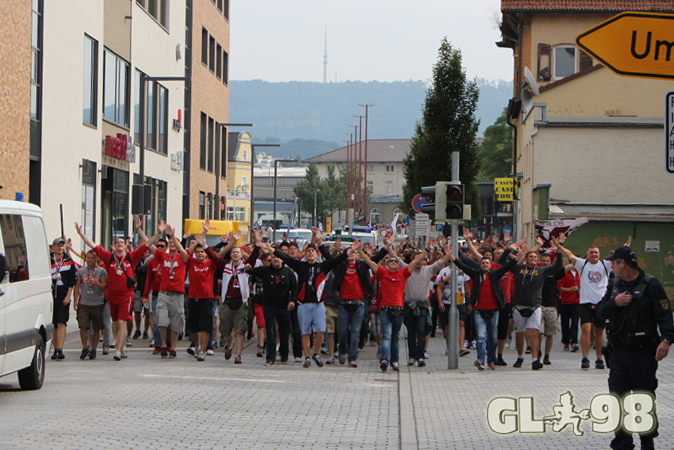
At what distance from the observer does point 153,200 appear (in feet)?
115

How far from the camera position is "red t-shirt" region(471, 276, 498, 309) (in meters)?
13.7

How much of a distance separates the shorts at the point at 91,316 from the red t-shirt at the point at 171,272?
1.05 meters

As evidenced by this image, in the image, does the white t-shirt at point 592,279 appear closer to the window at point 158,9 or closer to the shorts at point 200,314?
the shorts at point 200,314

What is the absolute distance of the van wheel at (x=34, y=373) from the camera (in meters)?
10.1

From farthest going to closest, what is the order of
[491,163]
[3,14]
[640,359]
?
[491,163]
[3,14]
[640,359]

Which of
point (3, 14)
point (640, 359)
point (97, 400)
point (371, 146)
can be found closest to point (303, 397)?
point (97, 400)

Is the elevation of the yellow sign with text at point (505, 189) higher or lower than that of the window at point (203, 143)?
lower

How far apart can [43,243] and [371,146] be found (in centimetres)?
14112

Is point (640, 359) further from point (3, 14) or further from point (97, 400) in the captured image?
point (3, 14)

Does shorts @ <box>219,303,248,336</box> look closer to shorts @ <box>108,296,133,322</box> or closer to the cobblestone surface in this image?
the cobblestone surface

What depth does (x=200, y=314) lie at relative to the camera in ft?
46.4

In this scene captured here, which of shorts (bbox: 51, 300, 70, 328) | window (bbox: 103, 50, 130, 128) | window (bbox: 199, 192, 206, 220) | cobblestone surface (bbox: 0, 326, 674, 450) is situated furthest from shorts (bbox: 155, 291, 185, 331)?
window (bbox: 199, 192, 206, 220)

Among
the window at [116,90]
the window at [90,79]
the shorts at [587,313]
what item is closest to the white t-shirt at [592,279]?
the shorts at [587,313]

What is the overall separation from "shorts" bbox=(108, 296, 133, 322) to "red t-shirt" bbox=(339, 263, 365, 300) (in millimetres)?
3450
